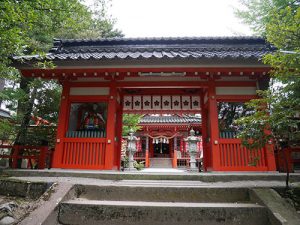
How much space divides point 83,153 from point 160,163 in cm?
1632

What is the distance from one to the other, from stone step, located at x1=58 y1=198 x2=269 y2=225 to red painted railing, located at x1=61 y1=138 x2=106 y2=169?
3.49m

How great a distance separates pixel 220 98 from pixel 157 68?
96.1 inches

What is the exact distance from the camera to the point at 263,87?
770 cm

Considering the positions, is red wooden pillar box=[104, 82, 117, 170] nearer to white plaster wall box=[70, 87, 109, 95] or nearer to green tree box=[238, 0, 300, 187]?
white plaster wall box=[70, 87, 109, 95]

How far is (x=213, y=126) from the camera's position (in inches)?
293

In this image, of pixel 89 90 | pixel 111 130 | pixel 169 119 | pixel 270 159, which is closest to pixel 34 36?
→ pixel 89 90

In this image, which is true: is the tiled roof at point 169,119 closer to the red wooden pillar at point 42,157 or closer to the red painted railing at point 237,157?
the red painted railing at point 237,157

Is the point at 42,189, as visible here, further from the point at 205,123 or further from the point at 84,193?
the point at 205,123

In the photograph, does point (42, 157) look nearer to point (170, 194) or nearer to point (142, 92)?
point (142, 92)

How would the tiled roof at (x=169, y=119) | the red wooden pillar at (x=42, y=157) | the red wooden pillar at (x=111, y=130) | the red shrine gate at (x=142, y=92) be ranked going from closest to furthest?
the red shrine gate at (x=142, y=92), the red wooden pillar at (x=111, y=130), the red wooden pillar at (x=42, y=157), the tiled roof at (x=169, y=119)

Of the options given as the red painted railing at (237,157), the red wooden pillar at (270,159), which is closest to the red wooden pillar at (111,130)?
the red painted railing at (237,157)

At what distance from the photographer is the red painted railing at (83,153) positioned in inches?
292

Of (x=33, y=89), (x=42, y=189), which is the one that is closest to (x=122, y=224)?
(x=42, y=189)

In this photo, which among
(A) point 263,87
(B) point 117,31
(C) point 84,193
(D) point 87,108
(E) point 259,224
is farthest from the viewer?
(B) point 117,31
